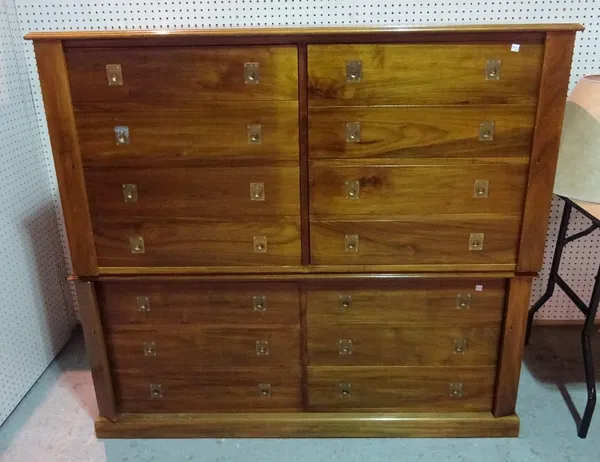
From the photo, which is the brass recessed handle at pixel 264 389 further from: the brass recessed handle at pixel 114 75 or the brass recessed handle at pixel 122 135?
the brass recessed handle at pixel 114 75

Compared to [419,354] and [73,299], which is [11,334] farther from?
[419,354]

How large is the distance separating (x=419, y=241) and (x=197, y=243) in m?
0.68

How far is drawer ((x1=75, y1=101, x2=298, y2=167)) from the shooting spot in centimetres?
159

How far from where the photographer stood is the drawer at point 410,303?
1794mm

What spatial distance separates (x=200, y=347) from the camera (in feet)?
6.21

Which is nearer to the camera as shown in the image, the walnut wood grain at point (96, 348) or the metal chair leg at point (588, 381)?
the walnut wood grain at point (96, 348)

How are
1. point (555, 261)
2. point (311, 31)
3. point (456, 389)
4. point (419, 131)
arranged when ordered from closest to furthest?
point (311, 31)
point (419, 131)
point (456, 389)
point (555, 261)

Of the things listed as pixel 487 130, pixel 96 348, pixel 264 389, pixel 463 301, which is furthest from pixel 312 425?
pixel 487 130

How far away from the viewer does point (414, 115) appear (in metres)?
1.59

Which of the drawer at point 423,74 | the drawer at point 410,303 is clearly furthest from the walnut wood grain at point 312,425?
the drawer at point 423,74

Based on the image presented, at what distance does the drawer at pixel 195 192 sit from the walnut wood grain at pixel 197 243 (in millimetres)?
Result: 32

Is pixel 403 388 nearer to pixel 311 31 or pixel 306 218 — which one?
pixel 306 218

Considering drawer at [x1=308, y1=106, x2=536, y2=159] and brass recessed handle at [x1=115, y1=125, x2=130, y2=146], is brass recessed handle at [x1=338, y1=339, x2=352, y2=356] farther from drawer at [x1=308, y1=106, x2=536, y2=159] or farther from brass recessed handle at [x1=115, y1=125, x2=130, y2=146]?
brass recessed handle at [x1=115, y1=125, x2=130, y2=146]

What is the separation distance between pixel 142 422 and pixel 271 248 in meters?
0.80
